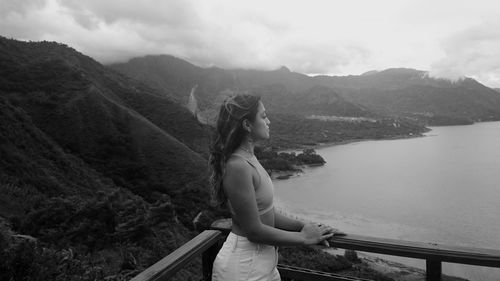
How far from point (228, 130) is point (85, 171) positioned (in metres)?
24.5

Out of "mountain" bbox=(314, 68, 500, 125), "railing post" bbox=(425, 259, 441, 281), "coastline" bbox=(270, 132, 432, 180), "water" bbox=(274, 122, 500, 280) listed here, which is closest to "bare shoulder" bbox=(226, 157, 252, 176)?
"railing post" bbox=(425, 259, 441, 281)

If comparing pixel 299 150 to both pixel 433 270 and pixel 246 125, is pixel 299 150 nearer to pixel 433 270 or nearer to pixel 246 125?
pixel 433 270

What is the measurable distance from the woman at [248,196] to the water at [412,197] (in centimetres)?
1503

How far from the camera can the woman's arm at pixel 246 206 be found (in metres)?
1.57

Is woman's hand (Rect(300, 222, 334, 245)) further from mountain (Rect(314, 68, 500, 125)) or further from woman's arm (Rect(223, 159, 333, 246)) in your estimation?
mountain (Rect(314, 68, 500, 125))

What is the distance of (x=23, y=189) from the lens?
534 inches

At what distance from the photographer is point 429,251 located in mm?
1816

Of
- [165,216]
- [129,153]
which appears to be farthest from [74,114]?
[165,216]

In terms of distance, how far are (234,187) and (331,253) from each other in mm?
23229

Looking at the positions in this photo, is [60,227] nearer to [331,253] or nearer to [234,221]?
[234,221]

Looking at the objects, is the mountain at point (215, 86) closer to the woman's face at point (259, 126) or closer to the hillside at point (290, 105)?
the hillside at point (290, 105)

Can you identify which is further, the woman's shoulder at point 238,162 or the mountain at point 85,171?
the mountain at point 85,171

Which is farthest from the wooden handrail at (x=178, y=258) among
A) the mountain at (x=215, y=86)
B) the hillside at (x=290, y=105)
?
the mountain at (x=215, y=86)

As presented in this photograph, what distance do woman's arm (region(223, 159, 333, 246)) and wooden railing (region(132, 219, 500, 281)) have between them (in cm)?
41
